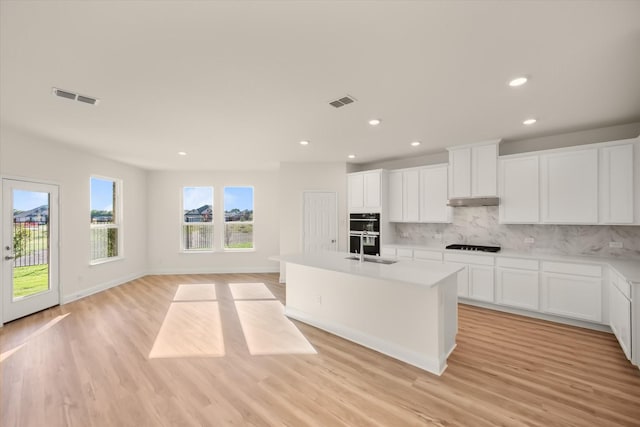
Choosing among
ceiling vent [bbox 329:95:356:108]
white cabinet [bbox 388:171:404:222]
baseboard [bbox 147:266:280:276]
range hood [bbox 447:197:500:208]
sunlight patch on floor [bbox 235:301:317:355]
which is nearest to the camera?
ceiling vent [bbox 329:95:356:108]

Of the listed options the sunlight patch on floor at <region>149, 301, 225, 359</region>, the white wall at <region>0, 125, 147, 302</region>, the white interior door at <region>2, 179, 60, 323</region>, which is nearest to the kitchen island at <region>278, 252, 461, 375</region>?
the sunlight patch on floor at <region>149, 301, 225, 359</region>

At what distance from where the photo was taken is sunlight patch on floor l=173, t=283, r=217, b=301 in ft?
16.3

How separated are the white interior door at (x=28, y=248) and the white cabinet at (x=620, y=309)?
7372mm

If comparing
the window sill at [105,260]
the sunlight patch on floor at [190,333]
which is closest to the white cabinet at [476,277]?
the sunlight patch on floor at [190,333]

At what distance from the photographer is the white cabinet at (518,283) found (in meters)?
3.87

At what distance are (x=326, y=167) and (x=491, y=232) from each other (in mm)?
3377

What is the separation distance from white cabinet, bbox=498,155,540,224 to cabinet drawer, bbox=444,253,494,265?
2.10 feet

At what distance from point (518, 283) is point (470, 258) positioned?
693 millimetres

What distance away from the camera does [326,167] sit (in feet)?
20.0

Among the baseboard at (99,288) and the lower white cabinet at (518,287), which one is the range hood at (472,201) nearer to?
the lower white cabinet at (518,287)

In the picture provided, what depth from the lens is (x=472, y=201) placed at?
14.8 feet

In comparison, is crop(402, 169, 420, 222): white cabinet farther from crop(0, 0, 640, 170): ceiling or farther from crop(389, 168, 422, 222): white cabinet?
crop(0, 0, 640, 170): ceiling

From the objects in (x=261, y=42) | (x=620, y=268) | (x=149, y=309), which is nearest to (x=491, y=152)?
(x=620, y=268)

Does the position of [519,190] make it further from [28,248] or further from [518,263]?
[28,248]
